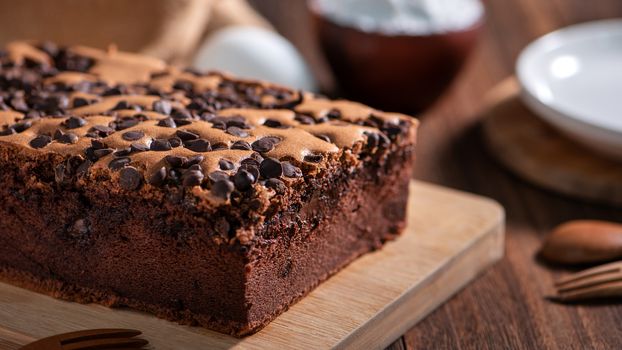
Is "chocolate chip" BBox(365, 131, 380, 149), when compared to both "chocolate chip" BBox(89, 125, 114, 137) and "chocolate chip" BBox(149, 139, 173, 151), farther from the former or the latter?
"chocolate chip" BBox(89, 125, 114, 137)

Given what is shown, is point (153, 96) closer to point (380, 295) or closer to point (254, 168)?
point (254, 168)

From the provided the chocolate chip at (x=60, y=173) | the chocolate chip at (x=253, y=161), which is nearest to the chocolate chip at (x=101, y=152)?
the chocolate chip at (x=60, y=173)

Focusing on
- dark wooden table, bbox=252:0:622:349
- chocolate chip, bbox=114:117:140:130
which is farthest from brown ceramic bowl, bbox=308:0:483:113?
chocolate chip, bbox=114:117:140:130

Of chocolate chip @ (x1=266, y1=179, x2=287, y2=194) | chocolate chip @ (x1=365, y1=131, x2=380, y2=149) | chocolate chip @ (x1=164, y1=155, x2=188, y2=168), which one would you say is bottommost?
chocolate chip @ (x1=365, y1=131, x2=380, y2=149)

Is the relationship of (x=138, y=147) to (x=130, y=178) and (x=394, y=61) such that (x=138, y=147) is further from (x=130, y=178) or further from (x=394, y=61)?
(x=394, y=61)

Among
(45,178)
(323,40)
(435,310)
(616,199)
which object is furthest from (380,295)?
(323,40)

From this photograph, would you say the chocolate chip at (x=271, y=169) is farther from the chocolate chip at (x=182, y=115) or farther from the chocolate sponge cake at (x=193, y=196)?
the chocolate chip at (x=182, y=115)
